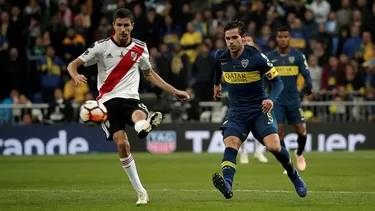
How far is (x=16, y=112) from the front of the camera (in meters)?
25.0

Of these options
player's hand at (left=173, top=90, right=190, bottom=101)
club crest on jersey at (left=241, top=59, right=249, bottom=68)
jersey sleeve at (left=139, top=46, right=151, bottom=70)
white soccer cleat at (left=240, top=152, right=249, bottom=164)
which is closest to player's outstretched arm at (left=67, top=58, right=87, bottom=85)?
jersey sleeve at (left=139, top=46, right=151, bottom=70)

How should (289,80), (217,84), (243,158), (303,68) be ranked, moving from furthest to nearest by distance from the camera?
(243,158), (289,80), (303,68), (217,84)

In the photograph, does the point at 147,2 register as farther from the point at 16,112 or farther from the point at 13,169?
the point at 13,169

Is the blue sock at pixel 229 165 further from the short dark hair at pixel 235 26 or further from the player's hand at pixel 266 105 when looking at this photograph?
the short dark hair at pixel 235 26

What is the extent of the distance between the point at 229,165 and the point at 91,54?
7.72 ft

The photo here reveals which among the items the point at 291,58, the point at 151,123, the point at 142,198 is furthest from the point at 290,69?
the point at 151,123

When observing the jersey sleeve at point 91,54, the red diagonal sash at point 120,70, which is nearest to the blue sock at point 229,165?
the red diagonal sash at point 120,70

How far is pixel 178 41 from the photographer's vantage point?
1054 inches

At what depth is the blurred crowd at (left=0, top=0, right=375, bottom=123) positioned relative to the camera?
2534cm

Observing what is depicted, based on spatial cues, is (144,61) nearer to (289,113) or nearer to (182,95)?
(182,95)

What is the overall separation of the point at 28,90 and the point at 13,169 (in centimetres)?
767

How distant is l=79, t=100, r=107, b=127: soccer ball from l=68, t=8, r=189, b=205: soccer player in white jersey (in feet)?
2.26

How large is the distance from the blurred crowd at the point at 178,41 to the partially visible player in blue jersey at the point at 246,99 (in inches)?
517

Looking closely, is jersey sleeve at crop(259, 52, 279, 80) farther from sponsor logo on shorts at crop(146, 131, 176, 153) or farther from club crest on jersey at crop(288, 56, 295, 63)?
sponsor logo on shorts at crop(146, 131, 176, 153)
